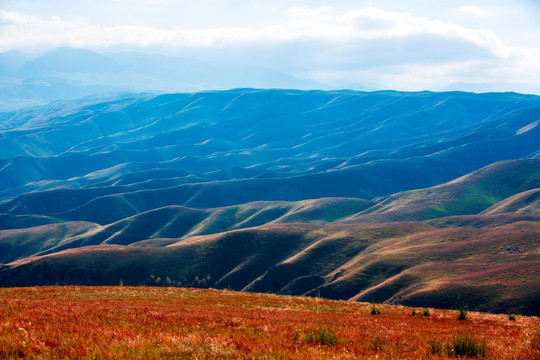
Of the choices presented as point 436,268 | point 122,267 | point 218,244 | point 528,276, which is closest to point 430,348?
point 528,276

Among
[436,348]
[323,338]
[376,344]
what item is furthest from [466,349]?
[323,338]

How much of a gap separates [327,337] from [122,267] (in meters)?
122

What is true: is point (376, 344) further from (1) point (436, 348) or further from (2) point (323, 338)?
(1) point (436, 348)

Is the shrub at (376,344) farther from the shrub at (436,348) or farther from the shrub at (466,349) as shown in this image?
the shrub at (466,349)

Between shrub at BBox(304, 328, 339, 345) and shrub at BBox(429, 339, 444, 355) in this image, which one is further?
shrub at BBox(304, 328, 339, 345)

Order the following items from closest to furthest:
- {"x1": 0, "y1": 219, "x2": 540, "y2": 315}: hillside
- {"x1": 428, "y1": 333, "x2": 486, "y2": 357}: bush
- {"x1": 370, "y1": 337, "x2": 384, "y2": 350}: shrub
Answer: {"x1": 428, "y1": 333, "x2": 486, "y2": 357}: bush < {"x1": 370, "y1": 337, "x2": 384, "y2": 350}: shrub < {"x1": 0, "y1": 219, "x2": 540, "y2": 315}: hillside

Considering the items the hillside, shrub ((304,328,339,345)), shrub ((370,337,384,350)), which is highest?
shrub ((304,328,339,345))

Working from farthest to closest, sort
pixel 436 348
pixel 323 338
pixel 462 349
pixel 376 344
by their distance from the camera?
pixel 323 338 < pixel 376 344 < pixel 436 348 < pixel 462 349

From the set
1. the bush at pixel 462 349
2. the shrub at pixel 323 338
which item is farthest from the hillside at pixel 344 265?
the shrub at pixel 323 338

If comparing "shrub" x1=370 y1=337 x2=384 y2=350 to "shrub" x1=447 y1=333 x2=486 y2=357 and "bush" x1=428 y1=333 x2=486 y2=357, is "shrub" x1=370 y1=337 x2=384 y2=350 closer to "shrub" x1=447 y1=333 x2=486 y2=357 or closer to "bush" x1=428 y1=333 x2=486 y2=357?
"bush" x1=428 y1=333 x2=486 y2=357

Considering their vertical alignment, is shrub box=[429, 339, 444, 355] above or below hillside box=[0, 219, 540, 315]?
above

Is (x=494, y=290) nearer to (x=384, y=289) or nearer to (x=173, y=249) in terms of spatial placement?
(x=384, y=289)

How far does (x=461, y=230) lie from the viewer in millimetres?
131875

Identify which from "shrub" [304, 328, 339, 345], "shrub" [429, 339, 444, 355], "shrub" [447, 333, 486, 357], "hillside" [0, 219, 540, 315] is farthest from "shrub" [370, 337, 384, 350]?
"hillside" [0, 219, 540, 315]
